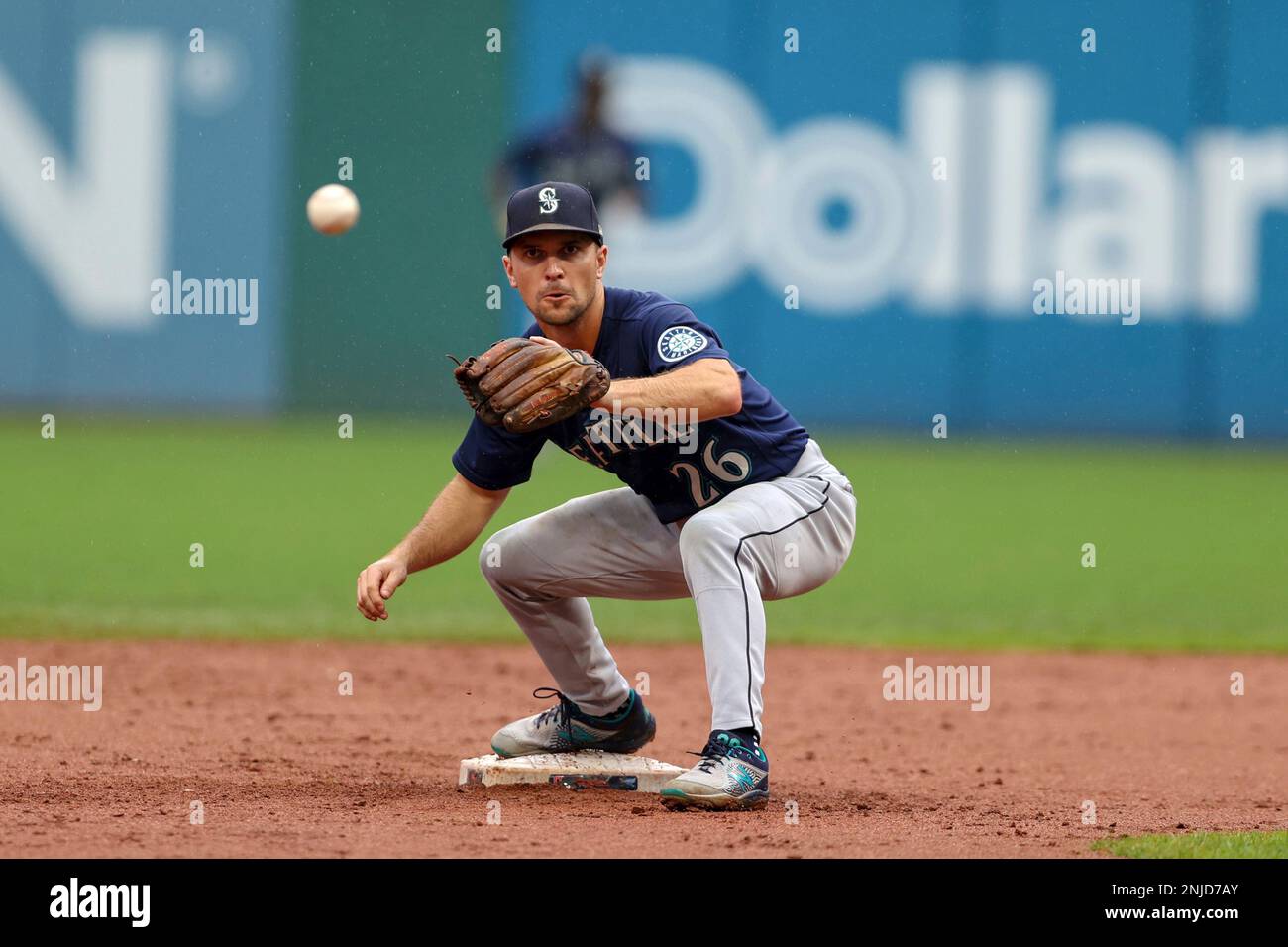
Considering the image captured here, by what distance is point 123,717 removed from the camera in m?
6.14

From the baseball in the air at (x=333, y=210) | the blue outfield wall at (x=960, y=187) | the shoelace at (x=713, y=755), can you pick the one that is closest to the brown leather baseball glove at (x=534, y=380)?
the shoelace at (x=713, y=755)

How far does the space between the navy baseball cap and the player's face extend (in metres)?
0.03

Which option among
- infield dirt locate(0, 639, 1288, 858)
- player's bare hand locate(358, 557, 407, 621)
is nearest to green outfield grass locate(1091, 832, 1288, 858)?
infield dirt locate(0, 639, 1288, 858)

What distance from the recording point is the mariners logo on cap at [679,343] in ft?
15.2

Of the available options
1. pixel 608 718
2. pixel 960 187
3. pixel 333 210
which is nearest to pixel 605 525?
pixel 608 718

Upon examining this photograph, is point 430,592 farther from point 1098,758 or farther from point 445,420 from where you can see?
point 445,420

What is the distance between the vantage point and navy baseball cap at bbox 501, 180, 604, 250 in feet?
15.3

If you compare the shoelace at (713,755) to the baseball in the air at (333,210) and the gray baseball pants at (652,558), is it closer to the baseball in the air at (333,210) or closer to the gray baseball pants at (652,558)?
the gray baseball pants at (652,558)

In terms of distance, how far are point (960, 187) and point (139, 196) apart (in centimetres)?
831

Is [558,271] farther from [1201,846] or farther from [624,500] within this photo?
[1201,846]

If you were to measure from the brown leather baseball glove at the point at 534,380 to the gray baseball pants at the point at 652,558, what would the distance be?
0.53 m

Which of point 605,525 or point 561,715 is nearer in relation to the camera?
point 605,525

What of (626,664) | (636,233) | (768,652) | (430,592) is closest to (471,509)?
(626,664)

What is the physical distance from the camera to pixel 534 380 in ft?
14.2
